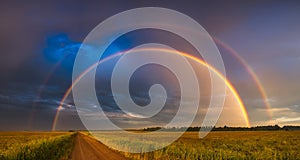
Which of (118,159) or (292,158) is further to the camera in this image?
(292,158)

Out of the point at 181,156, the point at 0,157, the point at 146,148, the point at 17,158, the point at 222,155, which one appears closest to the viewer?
the point at 0,157

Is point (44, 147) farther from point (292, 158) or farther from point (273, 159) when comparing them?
point (292, 158)

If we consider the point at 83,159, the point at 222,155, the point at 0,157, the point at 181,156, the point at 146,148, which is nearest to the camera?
the point at 0,157

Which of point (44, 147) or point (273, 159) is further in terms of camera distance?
point (44, 147)

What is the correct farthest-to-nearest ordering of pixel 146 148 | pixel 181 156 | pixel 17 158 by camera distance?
pixel 146 148 < pixel 181 156 < pixel 17 158

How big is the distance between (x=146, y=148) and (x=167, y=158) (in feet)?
25.8

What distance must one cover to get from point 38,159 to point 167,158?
9.63 m

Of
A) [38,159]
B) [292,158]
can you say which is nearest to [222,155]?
[292,158]

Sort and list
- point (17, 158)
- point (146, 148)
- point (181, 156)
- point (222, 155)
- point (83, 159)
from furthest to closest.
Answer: point (146, 148), point (181, 156), point (222, 155), point (83, 159), point (17, 158)

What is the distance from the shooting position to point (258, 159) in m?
21.8

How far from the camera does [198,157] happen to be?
24625mm

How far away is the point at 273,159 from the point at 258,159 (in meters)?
1.05

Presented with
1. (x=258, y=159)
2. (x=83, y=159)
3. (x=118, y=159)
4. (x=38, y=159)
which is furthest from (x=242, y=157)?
(x=38, y=159)

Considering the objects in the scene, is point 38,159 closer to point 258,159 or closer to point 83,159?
point 83,159
